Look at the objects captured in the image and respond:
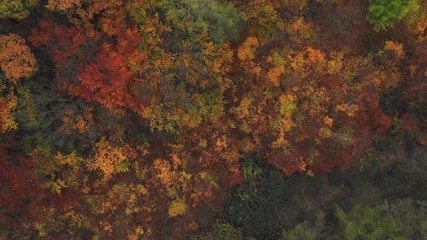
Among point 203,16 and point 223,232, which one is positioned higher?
point 203,16

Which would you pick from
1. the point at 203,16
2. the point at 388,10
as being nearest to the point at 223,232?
the point at 203,16

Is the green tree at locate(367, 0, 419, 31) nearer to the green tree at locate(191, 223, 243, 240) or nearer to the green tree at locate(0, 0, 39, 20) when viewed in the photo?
the green tree at locate(191, 223, 243, 240)

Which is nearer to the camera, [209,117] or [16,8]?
[16,8]

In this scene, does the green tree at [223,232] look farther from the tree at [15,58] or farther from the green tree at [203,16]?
the tree at [15,58]

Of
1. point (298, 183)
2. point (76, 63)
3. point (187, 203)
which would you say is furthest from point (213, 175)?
point (76, 63)

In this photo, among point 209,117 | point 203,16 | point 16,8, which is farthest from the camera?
point 209,117

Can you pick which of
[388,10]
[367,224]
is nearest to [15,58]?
[388,10]

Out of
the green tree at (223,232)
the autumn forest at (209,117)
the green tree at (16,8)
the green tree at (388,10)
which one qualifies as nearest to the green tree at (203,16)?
the autumn forest at (209,117)

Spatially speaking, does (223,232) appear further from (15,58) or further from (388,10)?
(388,10)

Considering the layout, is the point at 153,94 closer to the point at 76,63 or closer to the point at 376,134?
the point at 76,63

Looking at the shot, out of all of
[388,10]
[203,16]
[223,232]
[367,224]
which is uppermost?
[388,10]

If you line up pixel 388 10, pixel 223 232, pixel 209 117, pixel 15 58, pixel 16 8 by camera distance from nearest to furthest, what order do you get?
1. pixel 15 58
2. pixel 16 8
3. pixel 388 10
4. pixel 209 117
5. pixel 223 232
